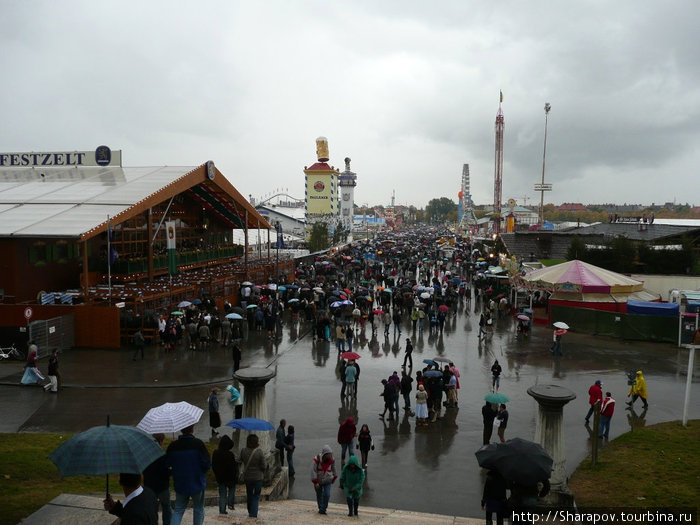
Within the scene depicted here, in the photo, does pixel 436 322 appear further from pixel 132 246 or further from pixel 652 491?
pixel 132 246

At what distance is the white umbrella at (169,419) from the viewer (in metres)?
6.84

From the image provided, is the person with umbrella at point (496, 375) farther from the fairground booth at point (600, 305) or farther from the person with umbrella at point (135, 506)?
the person with umbrella at point (135, 506)

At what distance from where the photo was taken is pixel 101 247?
2805 centimetres

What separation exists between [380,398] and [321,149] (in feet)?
313

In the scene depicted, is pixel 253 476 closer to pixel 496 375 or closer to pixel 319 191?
pixel 496 375

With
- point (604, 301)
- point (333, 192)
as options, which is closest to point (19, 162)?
point (604, 301)

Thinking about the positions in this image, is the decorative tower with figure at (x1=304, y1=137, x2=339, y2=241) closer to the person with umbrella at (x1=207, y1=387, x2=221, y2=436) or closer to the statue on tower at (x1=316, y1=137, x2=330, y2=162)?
the statue on tower at (x1=316, y1=137, x2=330, y2=162)

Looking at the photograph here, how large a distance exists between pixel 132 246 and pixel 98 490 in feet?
78.8

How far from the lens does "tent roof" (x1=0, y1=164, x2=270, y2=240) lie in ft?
Result: 71.6

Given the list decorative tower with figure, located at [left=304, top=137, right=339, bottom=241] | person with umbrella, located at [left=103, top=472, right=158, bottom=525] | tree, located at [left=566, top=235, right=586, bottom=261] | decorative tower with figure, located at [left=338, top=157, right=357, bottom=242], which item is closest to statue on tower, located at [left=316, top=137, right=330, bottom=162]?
decorative tower with figure, located at [left=304, top=137, right=339, bottom=241]

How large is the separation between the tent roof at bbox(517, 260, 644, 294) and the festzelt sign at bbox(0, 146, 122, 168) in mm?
27971

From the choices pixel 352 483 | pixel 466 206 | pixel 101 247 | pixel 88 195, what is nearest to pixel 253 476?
pixel 352 483

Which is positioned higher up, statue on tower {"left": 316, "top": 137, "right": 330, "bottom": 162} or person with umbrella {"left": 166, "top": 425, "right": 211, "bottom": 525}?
statue on tower {"left": 316, "top": 137, "right": 330, "bottom": 162}

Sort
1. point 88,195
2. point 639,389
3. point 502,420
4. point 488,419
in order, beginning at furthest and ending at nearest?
point 88,195, point 639,389, point 502,420, point 488,419
